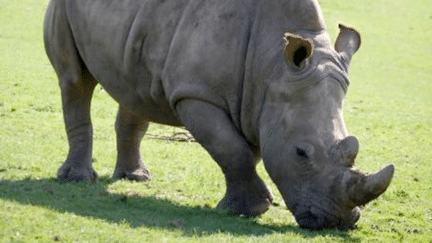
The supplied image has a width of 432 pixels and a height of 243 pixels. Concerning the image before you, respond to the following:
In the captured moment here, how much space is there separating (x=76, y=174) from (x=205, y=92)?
216 cm

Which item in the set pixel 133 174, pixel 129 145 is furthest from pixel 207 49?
pixel 129 145

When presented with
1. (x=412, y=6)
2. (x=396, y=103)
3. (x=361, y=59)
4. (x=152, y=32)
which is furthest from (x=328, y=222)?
(x=412, y=6)

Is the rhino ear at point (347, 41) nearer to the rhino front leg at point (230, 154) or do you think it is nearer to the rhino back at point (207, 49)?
the rhino back at point (207, 49)

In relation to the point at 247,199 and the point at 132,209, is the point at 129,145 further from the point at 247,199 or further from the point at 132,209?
the point at 247,199

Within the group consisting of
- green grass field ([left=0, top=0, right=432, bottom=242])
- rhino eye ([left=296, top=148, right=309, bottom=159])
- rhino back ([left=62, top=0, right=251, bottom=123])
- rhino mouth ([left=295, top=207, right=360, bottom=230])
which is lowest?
green grass field ([left=0, top=0, right=432, bottom=242])

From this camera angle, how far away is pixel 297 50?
822cm

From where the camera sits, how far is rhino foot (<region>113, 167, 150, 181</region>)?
35.2 feet

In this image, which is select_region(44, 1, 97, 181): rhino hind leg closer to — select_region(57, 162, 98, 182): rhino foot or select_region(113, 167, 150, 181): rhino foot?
select_region(57, 162, 98, 182): rhino foot

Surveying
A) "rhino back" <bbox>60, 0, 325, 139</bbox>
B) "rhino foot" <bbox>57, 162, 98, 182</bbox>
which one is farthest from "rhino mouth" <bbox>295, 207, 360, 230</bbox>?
"rhino foot" <bbox>57, 162, 98, 182</bbox>

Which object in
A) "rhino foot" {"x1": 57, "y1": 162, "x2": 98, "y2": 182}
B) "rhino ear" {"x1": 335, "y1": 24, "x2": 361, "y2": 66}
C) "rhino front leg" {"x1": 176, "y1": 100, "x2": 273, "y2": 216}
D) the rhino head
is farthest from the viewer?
"rhino foot" {"x1": 57, "y1": 162, "x2": 98, "y2": 182}

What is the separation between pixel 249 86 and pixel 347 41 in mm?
1055

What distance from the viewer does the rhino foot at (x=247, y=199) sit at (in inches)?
340

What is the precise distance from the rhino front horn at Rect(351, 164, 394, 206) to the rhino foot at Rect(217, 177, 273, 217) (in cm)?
121

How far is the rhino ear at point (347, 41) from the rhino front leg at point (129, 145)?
9.55 ft
